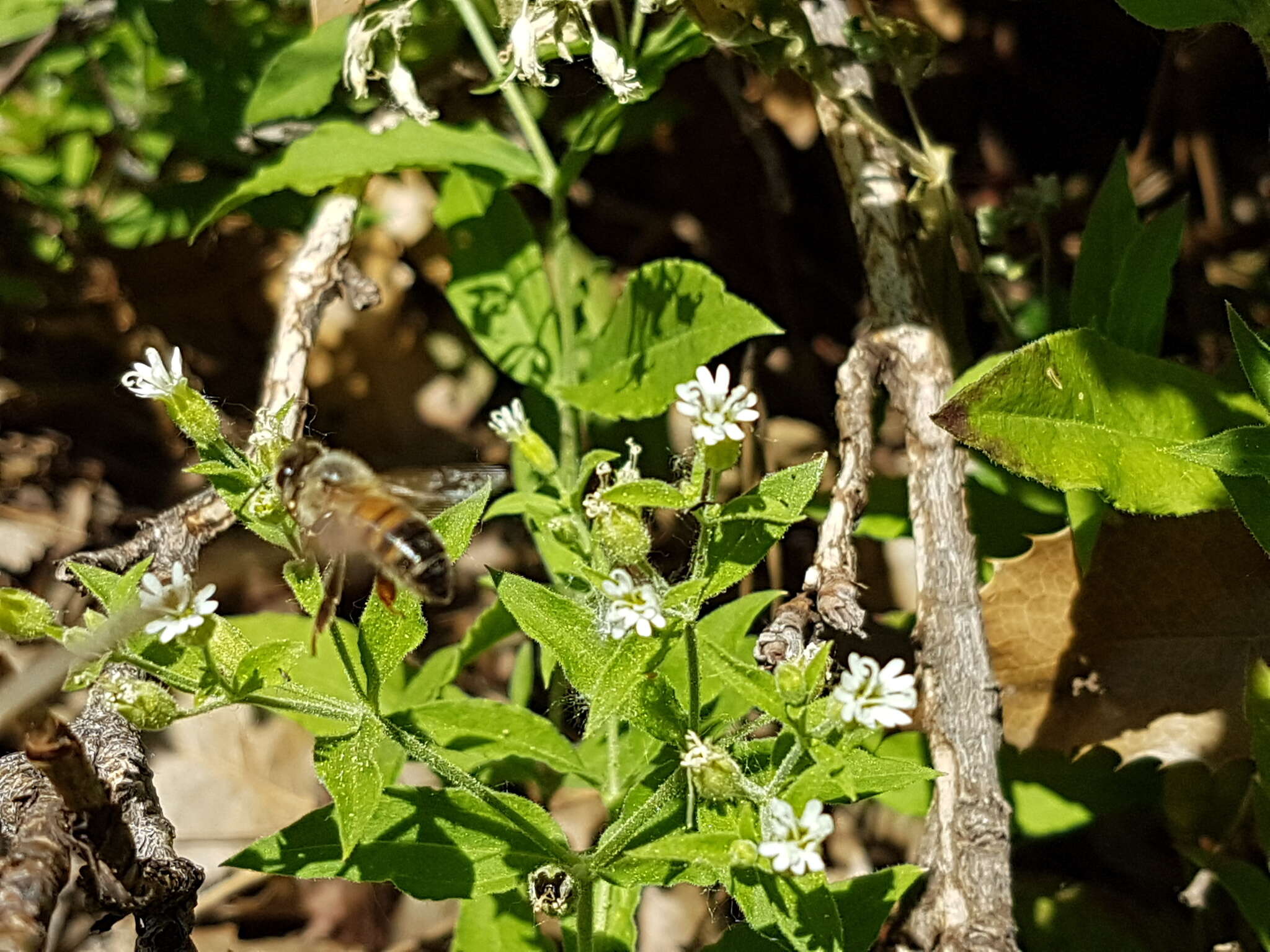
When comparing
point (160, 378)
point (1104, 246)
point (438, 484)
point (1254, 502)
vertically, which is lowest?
point (1254, 502)

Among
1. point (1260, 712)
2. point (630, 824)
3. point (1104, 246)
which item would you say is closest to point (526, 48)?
point (1104, 246)

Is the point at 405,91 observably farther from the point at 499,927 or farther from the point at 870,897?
the point at 870,897

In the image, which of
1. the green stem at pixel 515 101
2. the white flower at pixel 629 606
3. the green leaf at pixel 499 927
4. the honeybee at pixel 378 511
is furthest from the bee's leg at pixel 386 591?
the green stem at pixel 515 101

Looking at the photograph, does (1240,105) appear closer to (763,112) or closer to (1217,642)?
(763,112)

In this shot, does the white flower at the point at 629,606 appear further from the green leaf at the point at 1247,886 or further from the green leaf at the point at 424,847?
the green leaf at the point at 1247,886

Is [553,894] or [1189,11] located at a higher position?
[1189,11]

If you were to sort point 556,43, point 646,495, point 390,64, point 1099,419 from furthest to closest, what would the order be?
point 390,64, point 556,43, point 1099,419, point 646,495

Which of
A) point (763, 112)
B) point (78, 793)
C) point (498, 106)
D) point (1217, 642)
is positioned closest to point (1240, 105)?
point (763, 112)
